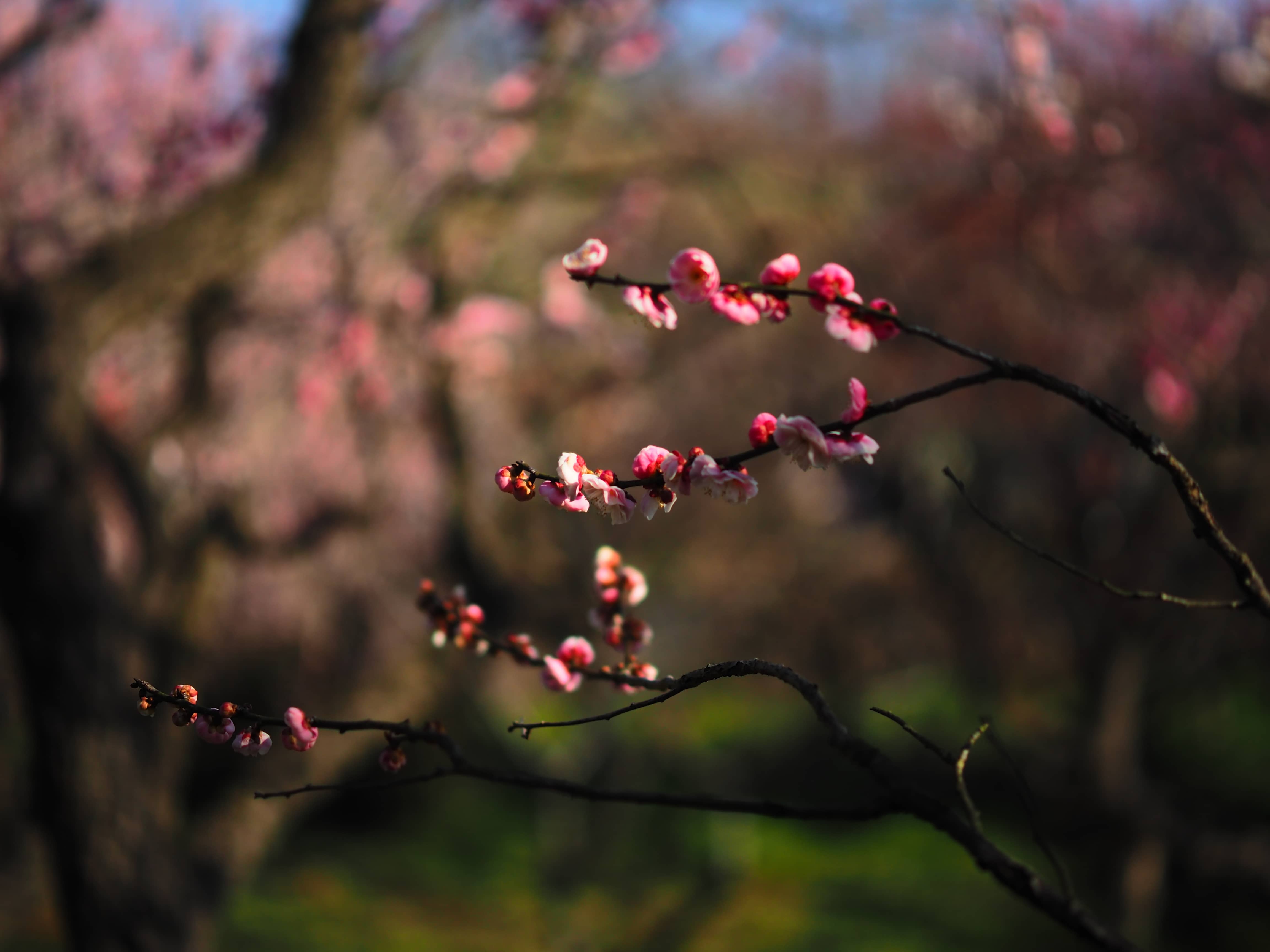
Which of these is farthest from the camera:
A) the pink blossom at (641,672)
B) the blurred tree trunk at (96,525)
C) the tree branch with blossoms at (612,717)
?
the blurred tree trunk at (96,525)

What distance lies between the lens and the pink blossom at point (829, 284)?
1.37 meters

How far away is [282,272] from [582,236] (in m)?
2.31

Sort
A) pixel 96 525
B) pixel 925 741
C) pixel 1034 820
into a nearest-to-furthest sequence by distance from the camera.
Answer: pixel 925 741
pixel 1034 820
pixel 96 525

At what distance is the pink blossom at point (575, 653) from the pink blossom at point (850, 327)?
2.49 ft

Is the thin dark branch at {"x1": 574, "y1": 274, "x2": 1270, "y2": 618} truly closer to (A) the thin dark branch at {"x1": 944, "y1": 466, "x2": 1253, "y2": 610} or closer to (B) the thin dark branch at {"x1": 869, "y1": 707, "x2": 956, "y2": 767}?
(A) the thin dark branch at {"x1": 944, "y1": 466, "x2": 1253, "y2": 610}

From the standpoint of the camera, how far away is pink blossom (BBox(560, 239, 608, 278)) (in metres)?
1.28

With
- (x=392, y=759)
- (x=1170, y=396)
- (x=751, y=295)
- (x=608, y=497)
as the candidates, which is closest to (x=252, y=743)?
(x=392, y=759)

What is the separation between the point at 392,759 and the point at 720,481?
0.67 metres


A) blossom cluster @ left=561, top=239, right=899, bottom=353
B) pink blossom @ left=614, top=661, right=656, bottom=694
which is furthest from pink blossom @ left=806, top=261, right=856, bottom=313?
pink blossom @ left=614, top=661, right=656, bottom=694

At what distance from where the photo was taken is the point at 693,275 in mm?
1321

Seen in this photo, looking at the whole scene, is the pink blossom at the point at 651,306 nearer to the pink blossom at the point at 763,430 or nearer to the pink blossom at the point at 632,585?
the pink blossom at the point at 763,430

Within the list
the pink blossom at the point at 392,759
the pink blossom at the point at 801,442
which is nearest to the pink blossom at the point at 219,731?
the pink blossom at the point at 392,759

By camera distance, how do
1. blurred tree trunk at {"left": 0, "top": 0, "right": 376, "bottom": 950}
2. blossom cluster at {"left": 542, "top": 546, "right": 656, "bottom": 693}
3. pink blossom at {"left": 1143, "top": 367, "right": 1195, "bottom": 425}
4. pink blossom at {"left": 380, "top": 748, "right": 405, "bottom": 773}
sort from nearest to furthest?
pink blossom at {"left": 380, "top": 748, "right": 405, "bottom": 773} < blossom cluster at {"left": 542, "top": 546, "right": 656, "bottom": 693} < blurred tree trunk at {"left": 0, "top": 0, "right": 376, "bottom": 950} < pink blossom at {"left": 1143, "top": 367, "right": 1195, "bottom": 425}

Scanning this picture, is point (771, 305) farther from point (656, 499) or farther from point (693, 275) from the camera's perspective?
point (656, 499)
